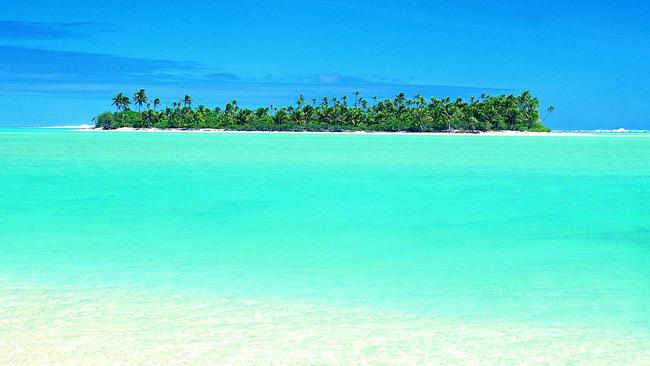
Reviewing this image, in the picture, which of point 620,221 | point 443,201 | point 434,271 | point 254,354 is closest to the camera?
point 254,354

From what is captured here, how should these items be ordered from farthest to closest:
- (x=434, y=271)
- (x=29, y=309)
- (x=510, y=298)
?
1. (x=434, y=271)
2. (x=510, y=298)
3. (x=29, y=309)

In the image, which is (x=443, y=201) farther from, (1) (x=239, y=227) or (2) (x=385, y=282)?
(2) (x=385, y=282)

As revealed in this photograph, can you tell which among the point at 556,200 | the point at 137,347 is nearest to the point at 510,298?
the point at 137,347


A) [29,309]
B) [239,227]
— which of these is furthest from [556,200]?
[29,309]

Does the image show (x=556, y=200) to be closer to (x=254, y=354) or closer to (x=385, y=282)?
(x=385, y=282)

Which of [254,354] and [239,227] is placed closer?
[254,354]

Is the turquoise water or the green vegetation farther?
the green vegetation

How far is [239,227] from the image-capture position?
1112 cm

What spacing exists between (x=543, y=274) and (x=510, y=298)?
129cm

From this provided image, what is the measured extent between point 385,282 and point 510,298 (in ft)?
4.26

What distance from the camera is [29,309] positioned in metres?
5.56

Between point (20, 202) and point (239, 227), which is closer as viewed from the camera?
point (239, 227)

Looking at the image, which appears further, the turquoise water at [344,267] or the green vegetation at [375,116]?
the green vegetation at [375,116]

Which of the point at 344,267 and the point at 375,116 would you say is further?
the point at 375,116
